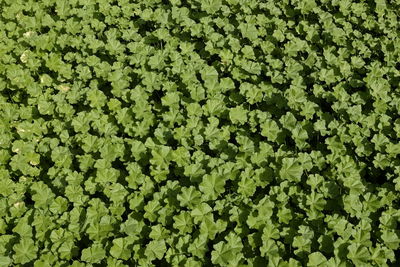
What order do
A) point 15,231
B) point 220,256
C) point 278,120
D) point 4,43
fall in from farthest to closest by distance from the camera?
point 4,43, point 278,120, point 15,231, point 220,256

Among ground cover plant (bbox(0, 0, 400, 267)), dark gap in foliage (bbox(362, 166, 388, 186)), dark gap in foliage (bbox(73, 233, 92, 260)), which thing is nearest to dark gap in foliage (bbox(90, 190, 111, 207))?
ground cover plant (bbox(0, 0, 400, 267))

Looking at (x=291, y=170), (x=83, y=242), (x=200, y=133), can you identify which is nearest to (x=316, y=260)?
(x=291, y=170)

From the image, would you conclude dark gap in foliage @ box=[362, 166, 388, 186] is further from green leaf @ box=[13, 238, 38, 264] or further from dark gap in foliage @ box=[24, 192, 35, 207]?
dark gap in foliage @ box=[24, 192, 35, 207]

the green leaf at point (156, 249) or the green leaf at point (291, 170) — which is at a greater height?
the green leaf at point (291, 170)

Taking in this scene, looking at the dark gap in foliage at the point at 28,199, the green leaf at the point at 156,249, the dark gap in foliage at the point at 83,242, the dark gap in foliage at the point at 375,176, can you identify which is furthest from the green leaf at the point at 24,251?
the dark gap in foliage at the point at 375,176

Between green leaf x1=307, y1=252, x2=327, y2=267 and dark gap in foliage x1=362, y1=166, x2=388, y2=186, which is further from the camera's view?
dark gap in foliage x1=362, y1=166, x2=388, y2=186

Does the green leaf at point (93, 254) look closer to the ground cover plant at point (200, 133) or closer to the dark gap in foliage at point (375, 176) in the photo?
the ground cover plant at point (200, 133)

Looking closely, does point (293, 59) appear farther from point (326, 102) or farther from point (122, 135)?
point (122, 135)

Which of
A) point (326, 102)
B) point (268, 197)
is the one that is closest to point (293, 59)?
point (326, 102)
